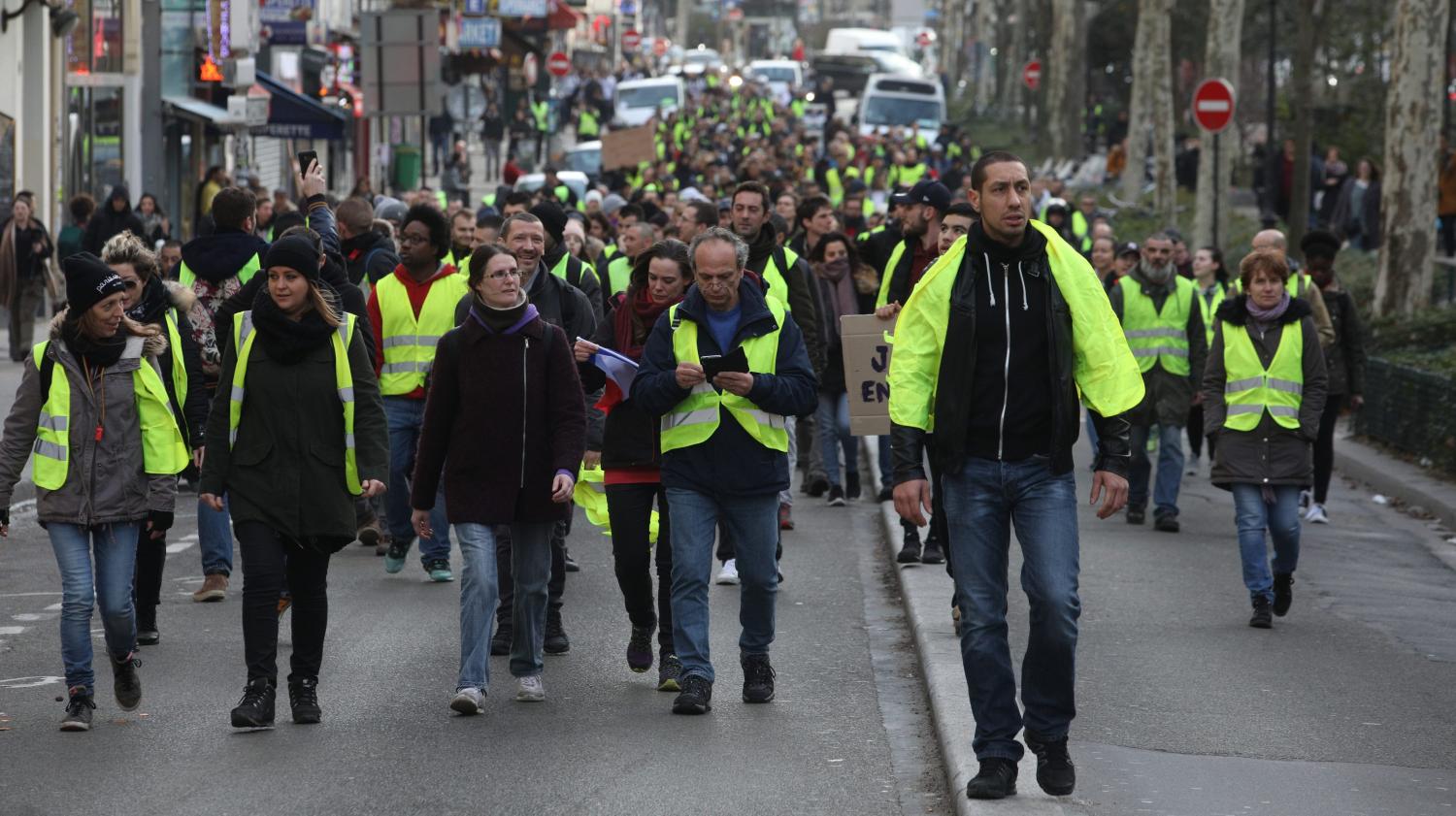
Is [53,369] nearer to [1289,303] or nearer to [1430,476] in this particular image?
[1289,303]

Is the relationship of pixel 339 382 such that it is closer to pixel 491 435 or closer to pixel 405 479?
pixel 491 435

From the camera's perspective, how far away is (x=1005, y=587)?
271 inches

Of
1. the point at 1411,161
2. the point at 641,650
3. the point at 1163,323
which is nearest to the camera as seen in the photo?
the point at 641,650

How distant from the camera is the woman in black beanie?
796 centimetres

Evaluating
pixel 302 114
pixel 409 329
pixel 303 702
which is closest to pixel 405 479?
pixel 409 329

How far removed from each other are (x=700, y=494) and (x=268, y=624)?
5.06ft

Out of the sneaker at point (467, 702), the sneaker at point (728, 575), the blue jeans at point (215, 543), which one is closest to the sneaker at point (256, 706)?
the sneaker at point (467, 702)

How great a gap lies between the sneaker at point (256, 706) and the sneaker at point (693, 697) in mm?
1400

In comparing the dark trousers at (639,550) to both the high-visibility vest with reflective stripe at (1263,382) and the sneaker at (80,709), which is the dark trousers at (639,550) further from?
the high-visibility vest with reflective stripe at (1263,382)

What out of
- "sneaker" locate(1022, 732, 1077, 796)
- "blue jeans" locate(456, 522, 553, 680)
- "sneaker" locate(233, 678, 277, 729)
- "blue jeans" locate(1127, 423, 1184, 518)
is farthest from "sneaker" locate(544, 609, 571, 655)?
"blue jeans" locate(1127, 423, 1184, 518)

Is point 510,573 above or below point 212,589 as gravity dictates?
above

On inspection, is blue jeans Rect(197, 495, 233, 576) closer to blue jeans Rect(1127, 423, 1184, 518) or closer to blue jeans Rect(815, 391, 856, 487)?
blue jeans Rect(815, 391, 856, 487)

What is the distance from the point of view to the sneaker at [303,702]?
8.11 m

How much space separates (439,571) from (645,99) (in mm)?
52679
